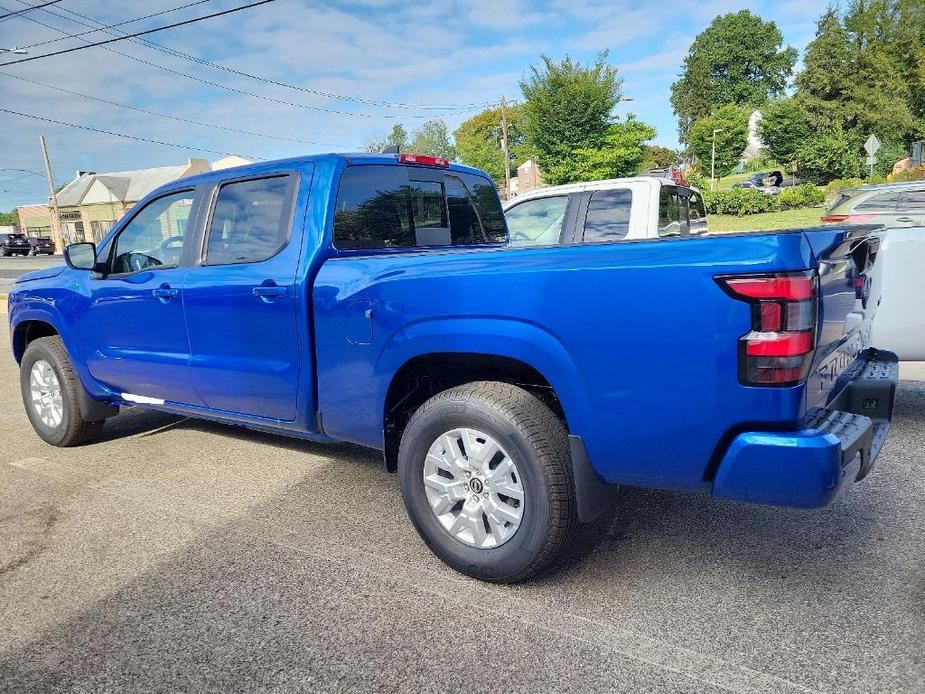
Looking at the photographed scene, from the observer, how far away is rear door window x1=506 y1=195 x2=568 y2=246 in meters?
6.66

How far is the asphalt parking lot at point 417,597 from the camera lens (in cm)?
227

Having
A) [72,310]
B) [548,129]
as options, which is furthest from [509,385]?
[548,129]

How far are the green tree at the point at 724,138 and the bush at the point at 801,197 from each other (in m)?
30.8

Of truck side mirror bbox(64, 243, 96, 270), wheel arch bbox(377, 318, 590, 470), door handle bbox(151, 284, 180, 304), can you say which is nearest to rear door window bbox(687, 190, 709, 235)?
wheel arch bbox(377, 318, 590, 470)

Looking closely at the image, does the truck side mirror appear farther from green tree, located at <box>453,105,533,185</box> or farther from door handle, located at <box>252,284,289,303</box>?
green tree, located at <box>453,105,533,185</box>

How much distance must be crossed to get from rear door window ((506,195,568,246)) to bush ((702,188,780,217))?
27.4 m

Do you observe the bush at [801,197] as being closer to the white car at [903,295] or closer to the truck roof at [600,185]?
the truck roof at [600,185]

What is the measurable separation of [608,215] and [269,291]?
3.92 meters

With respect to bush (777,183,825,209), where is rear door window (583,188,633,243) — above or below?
above

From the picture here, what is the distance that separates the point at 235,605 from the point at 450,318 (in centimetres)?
144

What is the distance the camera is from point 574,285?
245cm

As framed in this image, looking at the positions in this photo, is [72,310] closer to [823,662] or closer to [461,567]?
[461,567]

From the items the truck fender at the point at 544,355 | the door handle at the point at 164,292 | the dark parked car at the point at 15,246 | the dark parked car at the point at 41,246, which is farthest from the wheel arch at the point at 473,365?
the dark parked car at the point at 41,246

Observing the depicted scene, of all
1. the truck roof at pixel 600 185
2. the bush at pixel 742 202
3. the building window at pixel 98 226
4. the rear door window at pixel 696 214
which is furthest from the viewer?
the building window at pixel 98 226
